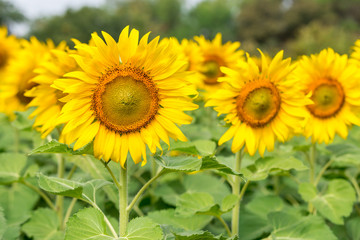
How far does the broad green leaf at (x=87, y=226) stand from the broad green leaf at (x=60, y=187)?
96mm

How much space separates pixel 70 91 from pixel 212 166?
72 cm

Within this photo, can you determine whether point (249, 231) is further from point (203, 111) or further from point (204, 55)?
point (203, 111)

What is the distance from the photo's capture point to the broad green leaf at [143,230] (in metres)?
1.81

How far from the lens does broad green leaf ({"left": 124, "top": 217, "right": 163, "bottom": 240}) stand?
1.81 meters

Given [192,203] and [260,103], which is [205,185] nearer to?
[192,203]

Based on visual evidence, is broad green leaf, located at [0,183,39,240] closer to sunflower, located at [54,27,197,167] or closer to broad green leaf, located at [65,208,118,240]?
broad green leaf, located at [65,208,118,240]

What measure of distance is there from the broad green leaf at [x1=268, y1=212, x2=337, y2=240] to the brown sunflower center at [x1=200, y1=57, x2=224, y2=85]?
7.54ft

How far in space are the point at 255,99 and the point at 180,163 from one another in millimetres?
686

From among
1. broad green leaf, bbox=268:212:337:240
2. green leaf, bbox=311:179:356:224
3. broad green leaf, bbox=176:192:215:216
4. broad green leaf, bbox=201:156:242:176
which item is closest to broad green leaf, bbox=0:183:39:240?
broad green leaf, bbox=176:192:215:216

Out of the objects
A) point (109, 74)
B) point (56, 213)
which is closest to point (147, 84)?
point (109, 74)

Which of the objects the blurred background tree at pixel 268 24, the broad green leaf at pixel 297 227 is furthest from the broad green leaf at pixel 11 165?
the blurred background tree at pixel 268 24

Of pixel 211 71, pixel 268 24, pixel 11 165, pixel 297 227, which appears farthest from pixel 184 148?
pixel 268 24

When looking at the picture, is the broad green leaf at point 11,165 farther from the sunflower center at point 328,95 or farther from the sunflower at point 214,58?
the sunflower at point 214,58

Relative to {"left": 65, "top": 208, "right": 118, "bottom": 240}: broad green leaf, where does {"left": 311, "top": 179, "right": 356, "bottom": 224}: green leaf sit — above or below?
above
